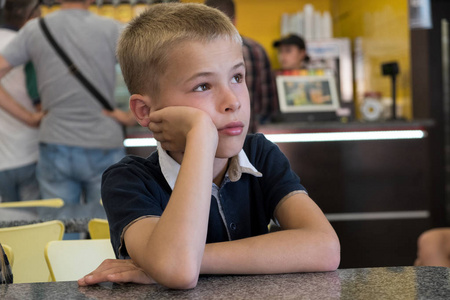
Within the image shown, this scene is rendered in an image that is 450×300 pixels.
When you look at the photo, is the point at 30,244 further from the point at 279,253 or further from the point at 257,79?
the point at 257,79

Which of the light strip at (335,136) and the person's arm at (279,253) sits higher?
the person's arm at (279,253)

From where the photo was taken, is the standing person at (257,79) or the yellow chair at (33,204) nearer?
the yellow chair at (33,204)

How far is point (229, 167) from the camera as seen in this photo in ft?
4.36

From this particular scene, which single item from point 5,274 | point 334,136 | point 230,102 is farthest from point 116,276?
point 334,136

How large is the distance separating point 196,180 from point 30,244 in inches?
38.2

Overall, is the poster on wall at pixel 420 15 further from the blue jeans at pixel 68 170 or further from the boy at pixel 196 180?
the boy at pixel 196 180

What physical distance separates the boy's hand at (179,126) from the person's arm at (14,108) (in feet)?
7.37

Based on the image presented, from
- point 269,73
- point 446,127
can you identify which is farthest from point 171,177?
point 446,127

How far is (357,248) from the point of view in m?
4.54

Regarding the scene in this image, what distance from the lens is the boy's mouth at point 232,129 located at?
1177 mm

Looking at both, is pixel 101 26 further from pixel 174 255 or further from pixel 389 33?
pixel 389 33

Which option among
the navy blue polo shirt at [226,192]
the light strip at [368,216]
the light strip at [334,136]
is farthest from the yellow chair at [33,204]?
the light strip at [368,216]

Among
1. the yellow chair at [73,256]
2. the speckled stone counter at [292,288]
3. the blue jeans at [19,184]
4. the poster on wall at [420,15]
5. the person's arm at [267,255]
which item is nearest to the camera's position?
the speckled stone counter at [292,288]

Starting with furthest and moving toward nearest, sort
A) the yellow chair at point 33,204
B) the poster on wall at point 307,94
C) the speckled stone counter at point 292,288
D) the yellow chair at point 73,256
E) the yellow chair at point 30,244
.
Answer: the poster on wall at point 307,94
the yellow chair at point 33,204
the yellow chair at point 30,244
the yellow chair at point 73,256
the speckled stone counter at point 292,288
